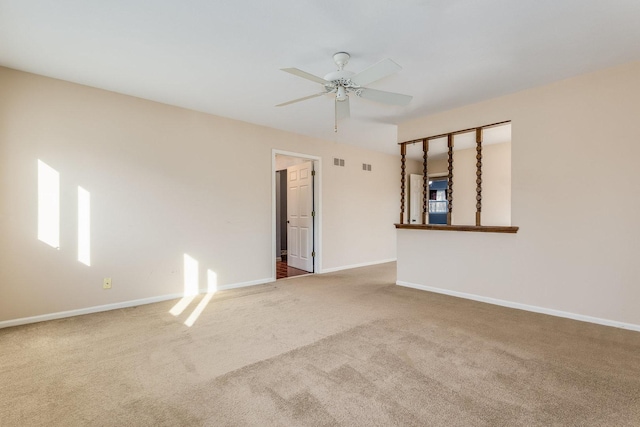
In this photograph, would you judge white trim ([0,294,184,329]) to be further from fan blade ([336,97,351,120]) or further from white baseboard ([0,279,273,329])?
fan blade ([336,97,351,120])

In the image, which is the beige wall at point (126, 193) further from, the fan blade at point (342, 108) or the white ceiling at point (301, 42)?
the fan blade at point (342, 108)

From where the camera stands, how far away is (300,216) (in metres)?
5.89

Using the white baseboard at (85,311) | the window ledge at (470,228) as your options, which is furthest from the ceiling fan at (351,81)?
the white baseboard at (85,311)

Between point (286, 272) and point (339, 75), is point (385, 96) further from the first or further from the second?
point (286, 272)

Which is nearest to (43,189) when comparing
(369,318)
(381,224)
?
(369,318)

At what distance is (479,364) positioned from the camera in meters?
2.12

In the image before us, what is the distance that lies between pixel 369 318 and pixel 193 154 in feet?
10.1

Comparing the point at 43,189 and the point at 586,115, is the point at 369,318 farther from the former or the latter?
the point at 43,189

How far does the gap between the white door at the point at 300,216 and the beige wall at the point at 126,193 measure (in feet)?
2.51

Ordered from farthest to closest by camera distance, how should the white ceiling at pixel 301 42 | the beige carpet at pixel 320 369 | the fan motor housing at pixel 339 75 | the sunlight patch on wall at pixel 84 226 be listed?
the sunlight patch on wall at pixel 84 226 < the fan motor housing at pixel 339 75 < the white ceiling at pixel 301 42 < the beige carpet at pixel 320 369

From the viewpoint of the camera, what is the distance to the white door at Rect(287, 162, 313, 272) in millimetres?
5602

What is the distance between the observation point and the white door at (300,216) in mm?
5602

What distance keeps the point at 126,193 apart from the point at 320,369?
9.87ft

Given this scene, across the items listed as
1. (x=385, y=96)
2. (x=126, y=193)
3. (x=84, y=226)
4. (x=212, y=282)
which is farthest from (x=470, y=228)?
(x=84, y=226)
